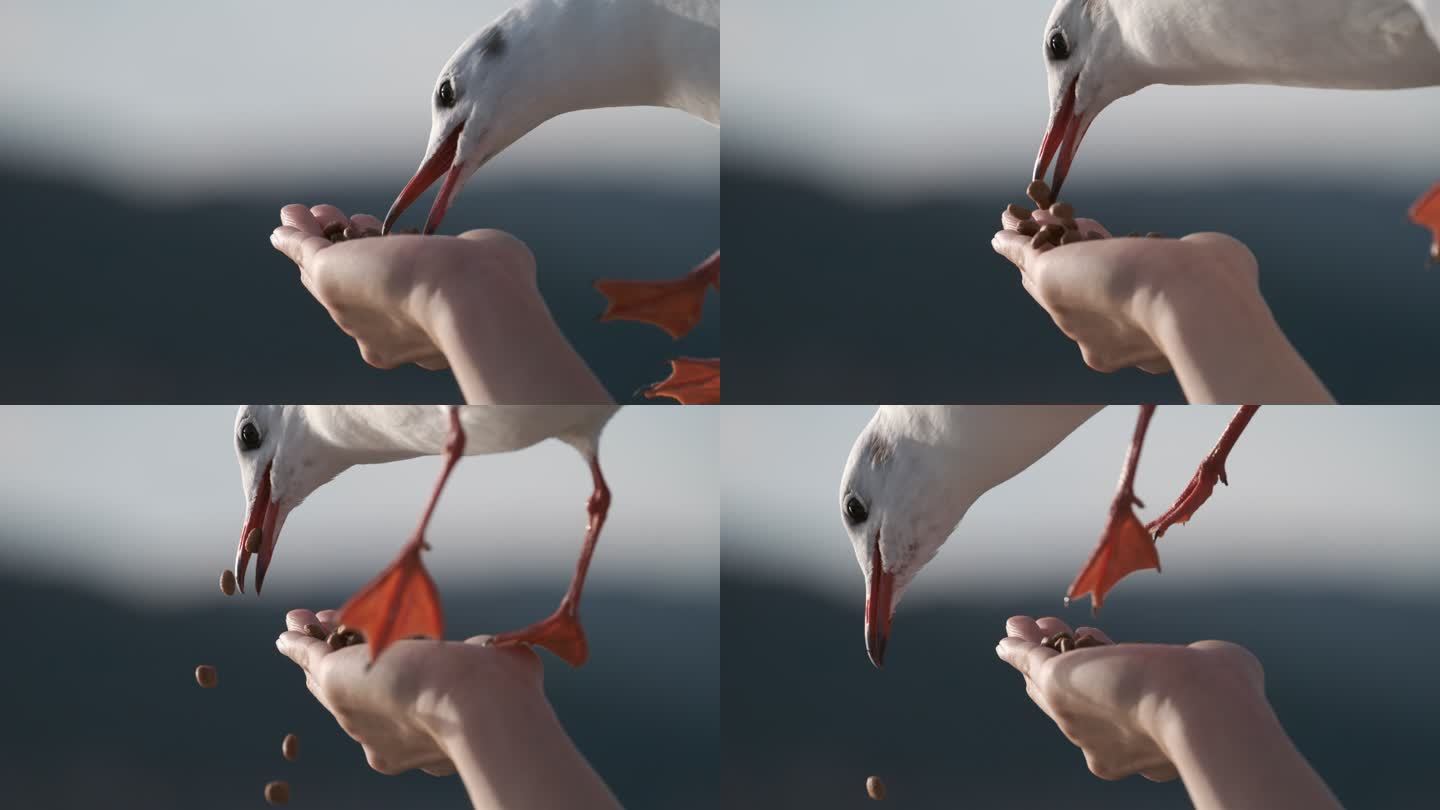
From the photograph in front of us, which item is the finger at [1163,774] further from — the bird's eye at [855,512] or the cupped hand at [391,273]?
the cupped hand at [391,273]

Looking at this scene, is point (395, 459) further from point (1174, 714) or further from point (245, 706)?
point (1174, 714)

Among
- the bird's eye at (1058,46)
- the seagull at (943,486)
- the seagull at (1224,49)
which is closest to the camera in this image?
the seagull at (1224,49)

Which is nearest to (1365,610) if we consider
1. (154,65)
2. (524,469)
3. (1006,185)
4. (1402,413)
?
(1402,413)

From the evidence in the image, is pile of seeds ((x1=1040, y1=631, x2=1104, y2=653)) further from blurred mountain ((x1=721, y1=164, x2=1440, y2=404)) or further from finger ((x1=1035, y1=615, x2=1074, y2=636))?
blurred mountain ((x1=721, y1=164, x2=1440, y2=404))

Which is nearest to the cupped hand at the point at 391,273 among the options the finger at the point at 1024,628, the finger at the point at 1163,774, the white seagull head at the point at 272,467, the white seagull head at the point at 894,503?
the white seagull head at the point at 272,467

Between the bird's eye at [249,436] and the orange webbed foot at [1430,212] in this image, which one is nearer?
the orange webbed foot at [1430,212]

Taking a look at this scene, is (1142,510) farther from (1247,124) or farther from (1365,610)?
(1247,124)

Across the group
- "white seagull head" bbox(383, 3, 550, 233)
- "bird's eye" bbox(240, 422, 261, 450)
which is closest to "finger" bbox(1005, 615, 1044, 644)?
"white seagull head" bbox(383, 3, 550, 233)
